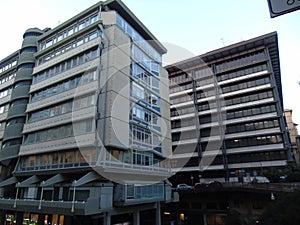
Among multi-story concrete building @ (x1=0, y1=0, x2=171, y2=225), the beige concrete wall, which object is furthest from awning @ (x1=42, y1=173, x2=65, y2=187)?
the beige concrete wall

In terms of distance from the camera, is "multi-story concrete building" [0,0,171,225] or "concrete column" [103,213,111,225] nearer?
"concrete column" [103,213,111,225]

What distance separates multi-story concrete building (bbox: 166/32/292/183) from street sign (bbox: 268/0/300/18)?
147 ft

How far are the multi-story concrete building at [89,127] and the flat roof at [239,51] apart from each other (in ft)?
85.7

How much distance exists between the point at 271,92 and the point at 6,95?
161 ft

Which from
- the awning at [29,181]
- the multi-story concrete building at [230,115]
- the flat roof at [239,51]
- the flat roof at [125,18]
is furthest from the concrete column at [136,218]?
the flat roof at [239,51]

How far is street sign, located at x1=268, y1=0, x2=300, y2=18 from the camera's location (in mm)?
2205

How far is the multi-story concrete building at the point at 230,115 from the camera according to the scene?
45156 mm

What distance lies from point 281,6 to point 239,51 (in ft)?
180

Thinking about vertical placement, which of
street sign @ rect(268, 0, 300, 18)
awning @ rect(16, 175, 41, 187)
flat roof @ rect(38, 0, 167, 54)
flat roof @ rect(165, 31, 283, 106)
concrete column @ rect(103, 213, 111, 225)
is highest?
flat roof @ rect(165, 31, 283, 106)

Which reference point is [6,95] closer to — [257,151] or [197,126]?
[197,126]

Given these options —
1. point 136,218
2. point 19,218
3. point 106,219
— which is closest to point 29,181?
point 19,218

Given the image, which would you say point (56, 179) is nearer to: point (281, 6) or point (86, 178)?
point (86, 178)

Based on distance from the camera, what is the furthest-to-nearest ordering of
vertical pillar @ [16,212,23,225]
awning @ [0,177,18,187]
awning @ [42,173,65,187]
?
awning @ [0,177,18,187]
vertical pillar @ [16,212,23,225]
awning @ [42,173,65,187]

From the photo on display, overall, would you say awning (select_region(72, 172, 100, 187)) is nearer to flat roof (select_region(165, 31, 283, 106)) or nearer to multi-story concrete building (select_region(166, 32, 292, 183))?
multi-story concrete building (select_region(166, 32, 292, 183))
